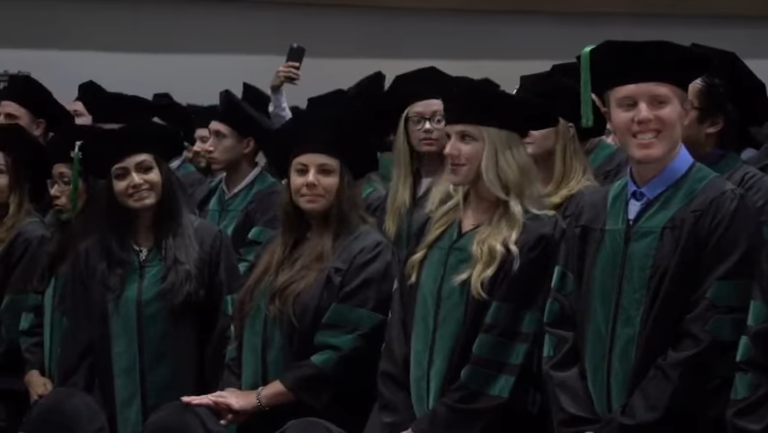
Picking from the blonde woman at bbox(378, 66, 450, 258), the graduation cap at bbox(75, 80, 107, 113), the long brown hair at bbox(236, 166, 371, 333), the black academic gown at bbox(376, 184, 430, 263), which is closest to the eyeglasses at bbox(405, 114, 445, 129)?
the blonde woman at bbox(378, 66, 450, 258)

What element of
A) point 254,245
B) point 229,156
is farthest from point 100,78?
point 254,245

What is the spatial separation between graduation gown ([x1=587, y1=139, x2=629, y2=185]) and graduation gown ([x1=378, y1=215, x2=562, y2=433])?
1436 mm

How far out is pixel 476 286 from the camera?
12.8 feet

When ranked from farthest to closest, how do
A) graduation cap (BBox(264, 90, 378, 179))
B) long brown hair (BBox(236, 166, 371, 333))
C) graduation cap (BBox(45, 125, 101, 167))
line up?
graduation cap (BBox(45, 125, 101, 167)) < graduation cap (BBox(264, 90, 378, 179)) < long brown hair (BBox(236, 166, 371, 333))

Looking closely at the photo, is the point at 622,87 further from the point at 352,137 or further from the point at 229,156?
the point at 229,156

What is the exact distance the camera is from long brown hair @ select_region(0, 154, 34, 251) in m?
5.78

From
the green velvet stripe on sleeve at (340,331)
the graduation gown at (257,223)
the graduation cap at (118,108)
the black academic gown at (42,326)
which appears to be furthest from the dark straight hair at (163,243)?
the graduation cap at (118,108)

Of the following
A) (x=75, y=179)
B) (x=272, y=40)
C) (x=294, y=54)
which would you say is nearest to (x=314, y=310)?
(x=75, y=179)

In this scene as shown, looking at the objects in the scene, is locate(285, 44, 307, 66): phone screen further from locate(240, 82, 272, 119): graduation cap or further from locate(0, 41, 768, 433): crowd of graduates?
locate(0, 41, 768, 433): crowd of graduates

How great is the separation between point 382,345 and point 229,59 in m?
5.07

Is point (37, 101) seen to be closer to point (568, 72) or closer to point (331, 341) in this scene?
point (568, 72)

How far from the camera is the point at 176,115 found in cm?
762

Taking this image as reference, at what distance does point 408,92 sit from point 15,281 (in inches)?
71.5

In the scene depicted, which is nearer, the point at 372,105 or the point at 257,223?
the point at 372,105
